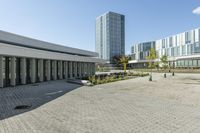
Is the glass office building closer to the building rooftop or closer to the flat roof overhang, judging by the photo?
the building rooftop

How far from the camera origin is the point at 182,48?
3514 inches

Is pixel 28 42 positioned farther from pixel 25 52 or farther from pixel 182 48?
pixel 182 48

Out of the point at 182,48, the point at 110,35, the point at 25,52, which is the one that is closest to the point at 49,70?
the point at 25,52

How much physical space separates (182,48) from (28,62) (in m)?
88.4

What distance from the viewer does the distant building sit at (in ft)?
380

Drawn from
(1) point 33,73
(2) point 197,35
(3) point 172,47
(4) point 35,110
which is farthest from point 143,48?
(4) point 35,110

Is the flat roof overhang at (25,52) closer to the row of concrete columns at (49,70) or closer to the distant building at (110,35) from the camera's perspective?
the row of concrete columns at (49,70)

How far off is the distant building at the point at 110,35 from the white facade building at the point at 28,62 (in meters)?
87.2

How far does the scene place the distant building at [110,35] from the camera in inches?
4557

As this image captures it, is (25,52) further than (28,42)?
No

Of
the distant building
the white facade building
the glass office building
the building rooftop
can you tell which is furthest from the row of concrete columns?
the distant building

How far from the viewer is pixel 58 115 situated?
24.7ft

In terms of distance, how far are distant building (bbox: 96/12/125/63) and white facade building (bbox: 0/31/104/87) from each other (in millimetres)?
87161

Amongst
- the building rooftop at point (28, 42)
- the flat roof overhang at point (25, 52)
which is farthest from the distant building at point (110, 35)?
the flat roof overhang at point (25, 52)
